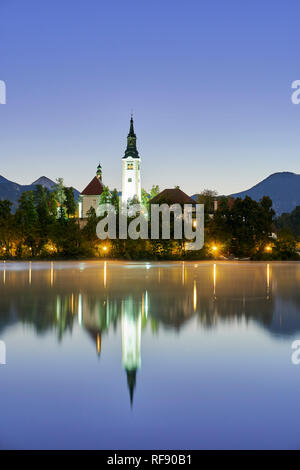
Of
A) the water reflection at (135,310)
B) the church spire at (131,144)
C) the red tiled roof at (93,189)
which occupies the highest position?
the church spire at (131,144)

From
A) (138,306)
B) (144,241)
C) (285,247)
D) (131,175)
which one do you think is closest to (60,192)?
(131,175)

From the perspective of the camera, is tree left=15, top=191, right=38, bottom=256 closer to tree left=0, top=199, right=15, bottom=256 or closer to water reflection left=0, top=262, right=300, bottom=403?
tree left=0, top=199, right=15, bottom=256

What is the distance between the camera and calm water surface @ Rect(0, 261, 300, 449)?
12.4 ft

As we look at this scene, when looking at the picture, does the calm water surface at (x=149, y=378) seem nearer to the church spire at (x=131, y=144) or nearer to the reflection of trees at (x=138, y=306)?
the reflection of trees at (x=138, y=306)

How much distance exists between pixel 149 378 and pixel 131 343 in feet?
5.89

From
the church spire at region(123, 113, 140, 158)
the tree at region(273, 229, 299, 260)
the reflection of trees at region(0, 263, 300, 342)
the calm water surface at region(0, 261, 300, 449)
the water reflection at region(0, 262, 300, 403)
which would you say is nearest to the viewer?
the calm water surface at region(0, 261, 300, 449)

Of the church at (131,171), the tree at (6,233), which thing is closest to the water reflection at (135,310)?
the tree at (6,233)

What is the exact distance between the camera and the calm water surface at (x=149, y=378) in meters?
3.79

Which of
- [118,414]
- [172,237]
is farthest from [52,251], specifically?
[118,414]

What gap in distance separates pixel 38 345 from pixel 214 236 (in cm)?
3976

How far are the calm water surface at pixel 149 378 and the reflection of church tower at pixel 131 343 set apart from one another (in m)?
0.02

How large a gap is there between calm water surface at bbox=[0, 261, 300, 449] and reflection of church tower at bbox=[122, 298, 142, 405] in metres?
0.02

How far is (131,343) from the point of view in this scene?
23.0 feet

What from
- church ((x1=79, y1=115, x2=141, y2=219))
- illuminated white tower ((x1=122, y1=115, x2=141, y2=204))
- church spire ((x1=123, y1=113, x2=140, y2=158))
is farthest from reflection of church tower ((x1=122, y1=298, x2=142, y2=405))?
church spire ((x1=123, y1=113, x2=140, y2=158))
